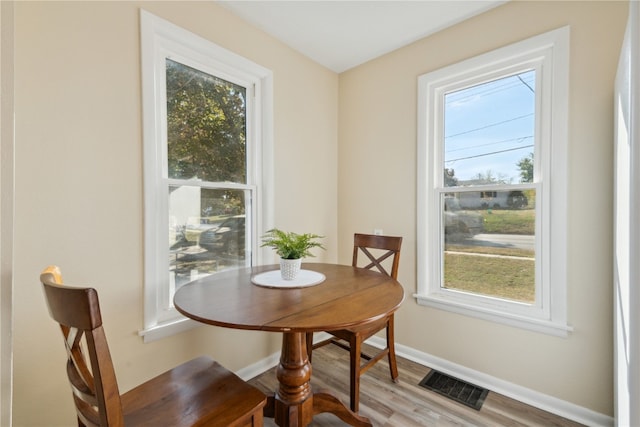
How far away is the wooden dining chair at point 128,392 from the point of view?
770mm

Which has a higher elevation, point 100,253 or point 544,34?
point 544,34

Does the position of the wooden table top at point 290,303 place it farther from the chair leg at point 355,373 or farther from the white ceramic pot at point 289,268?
the chair leg at point 355,373

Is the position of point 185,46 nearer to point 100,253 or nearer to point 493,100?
point 100,253

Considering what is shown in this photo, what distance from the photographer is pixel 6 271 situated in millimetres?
715

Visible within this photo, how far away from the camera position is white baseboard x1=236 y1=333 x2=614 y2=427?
169 centimetres


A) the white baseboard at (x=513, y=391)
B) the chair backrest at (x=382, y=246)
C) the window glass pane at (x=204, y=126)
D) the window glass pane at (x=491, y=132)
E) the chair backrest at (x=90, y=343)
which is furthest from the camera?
the chair backrest at (x=382, y=246)

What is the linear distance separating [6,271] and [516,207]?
2482 mm

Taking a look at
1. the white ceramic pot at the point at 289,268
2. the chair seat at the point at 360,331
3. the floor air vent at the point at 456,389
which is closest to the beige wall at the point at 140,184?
the floor air vent at the point at 456,389

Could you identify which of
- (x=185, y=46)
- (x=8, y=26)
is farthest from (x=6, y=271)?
(x=185, y=46)

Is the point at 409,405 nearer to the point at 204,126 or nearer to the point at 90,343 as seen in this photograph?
the point at 90,343

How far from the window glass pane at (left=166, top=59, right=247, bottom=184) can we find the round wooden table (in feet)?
2.52

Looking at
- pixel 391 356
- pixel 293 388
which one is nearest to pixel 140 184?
pixel 293 388

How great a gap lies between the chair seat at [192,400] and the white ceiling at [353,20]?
7.40ft

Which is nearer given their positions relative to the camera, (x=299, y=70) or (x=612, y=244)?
(x=612, y=244)
